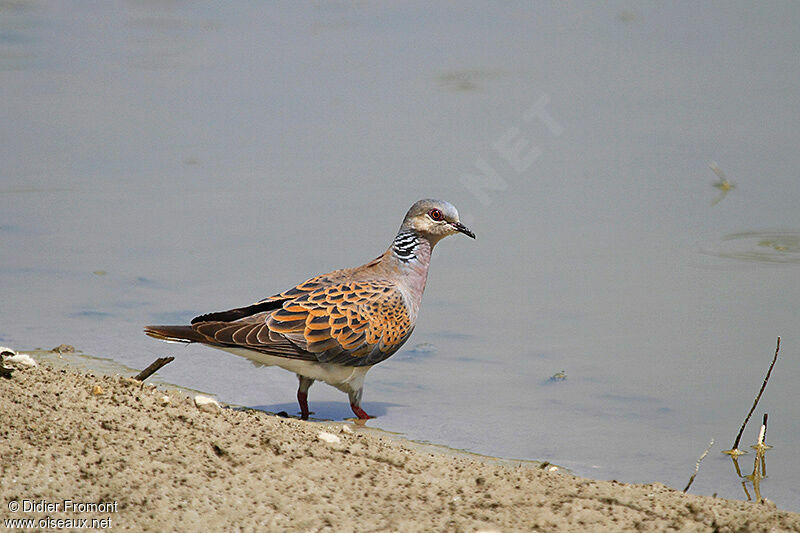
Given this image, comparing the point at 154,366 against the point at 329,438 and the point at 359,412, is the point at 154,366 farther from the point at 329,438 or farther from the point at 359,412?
the point at 359,412

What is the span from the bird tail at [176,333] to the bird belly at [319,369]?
21cm

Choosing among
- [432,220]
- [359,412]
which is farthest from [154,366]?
[432,220]

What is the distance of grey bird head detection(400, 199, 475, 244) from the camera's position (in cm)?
695

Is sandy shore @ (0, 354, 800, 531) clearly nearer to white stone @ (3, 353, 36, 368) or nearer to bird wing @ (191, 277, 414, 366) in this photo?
white stone @ (3, 353, 36, 368)

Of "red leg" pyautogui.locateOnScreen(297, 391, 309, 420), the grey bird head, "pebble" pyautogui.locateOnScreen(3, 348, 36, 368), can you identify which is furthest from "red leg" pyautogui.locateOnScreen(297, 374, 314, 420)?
"pebble" pyautogui.locateOnScreen(3, 348, 36, 368)

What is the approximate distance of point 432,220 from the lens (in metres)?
6.96

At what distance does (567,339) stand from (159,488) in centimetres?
370

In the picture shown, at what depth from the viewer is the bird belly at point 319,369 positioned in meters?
6.23

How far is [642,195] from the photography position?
897 centimetres

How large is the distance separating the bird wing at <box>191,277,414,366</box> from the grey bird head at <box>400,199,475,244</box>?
52 centimetres

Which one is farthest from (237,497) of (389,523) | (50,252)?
(50,252)

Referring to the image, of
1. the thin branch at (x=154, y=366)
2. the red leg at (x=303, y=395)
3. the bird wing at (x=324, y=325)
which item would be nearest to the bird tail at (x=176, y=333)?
the bird wing at (x=324, y=325)

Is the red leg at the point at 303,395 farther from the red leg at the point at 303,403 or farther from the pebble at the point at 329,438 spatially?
the pebble at the point at 329,438

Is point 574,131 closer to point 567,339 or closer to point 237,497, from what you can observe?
point 567,339
